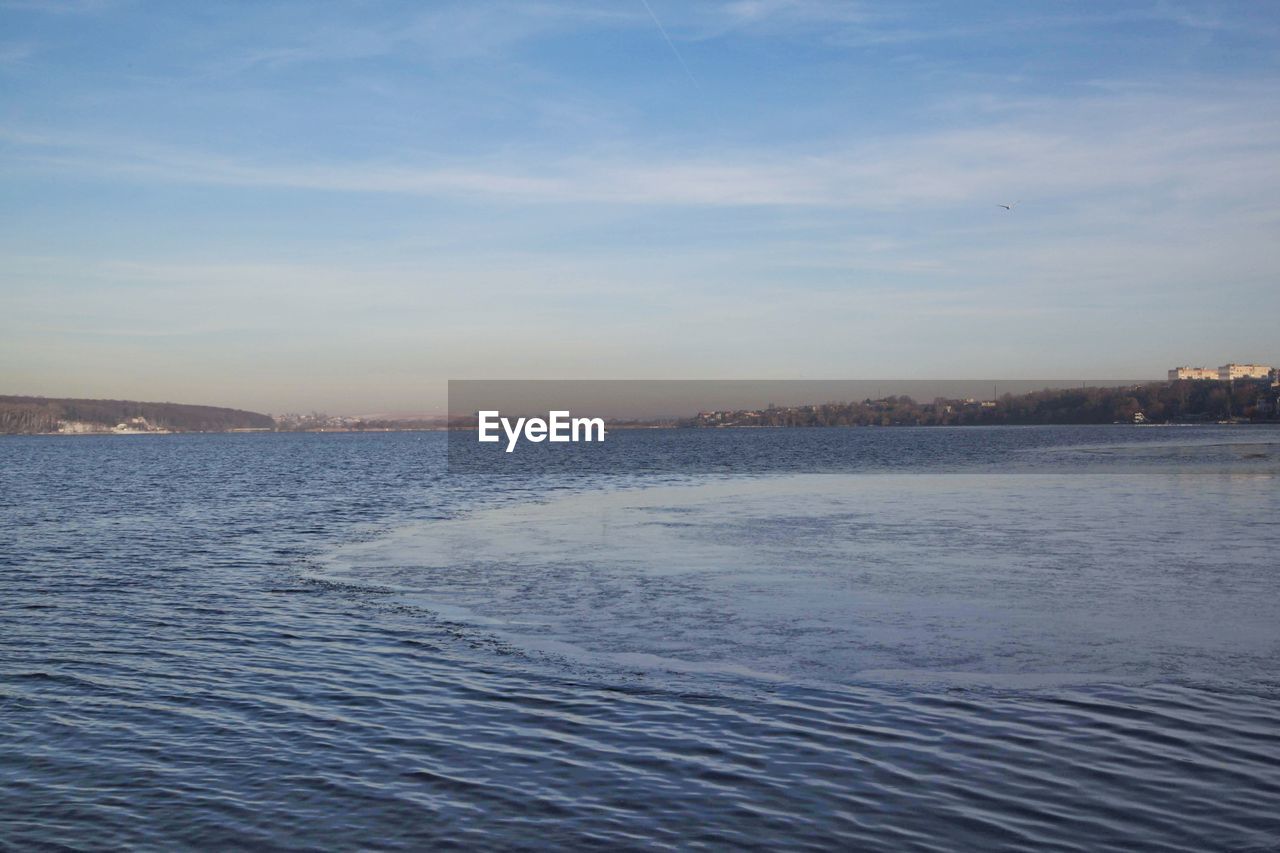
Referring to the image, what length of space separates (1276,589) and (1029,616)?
16.9ft

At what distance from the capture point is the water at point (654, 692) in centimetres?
826

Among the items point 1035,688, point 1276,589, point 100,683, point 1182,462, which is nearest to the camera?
point 1035,688

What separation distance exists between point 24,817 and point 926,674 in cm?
932

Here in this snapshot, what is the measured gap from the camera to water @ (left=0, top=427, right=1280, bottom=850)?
826 cm

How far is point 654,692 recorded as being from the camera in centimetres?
1198

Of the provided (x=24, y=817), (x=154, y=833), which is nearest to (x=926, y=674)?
(x=154, y=833)

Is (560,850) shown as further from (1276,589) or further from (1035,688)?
(1276,589)

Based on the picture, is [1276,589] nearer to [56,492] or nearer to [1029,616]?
[1029,616]

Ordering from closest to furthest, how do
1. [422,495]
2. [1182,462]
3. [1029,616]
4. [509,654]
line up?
[509,654], [1029,616], [422,495], [1182,462]

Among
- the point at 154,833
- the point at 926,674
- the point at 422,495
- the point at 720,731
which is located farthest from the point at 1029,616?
the point at 422,495

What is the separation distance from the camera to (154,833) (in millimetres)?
8133

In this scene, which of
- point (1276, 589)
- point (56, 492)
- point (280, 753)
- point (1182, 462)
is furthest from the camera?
point (1182, 462)

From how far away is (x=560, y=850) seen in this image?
766 cm

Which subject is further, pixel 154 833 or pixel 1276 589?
pixel 1276 589
